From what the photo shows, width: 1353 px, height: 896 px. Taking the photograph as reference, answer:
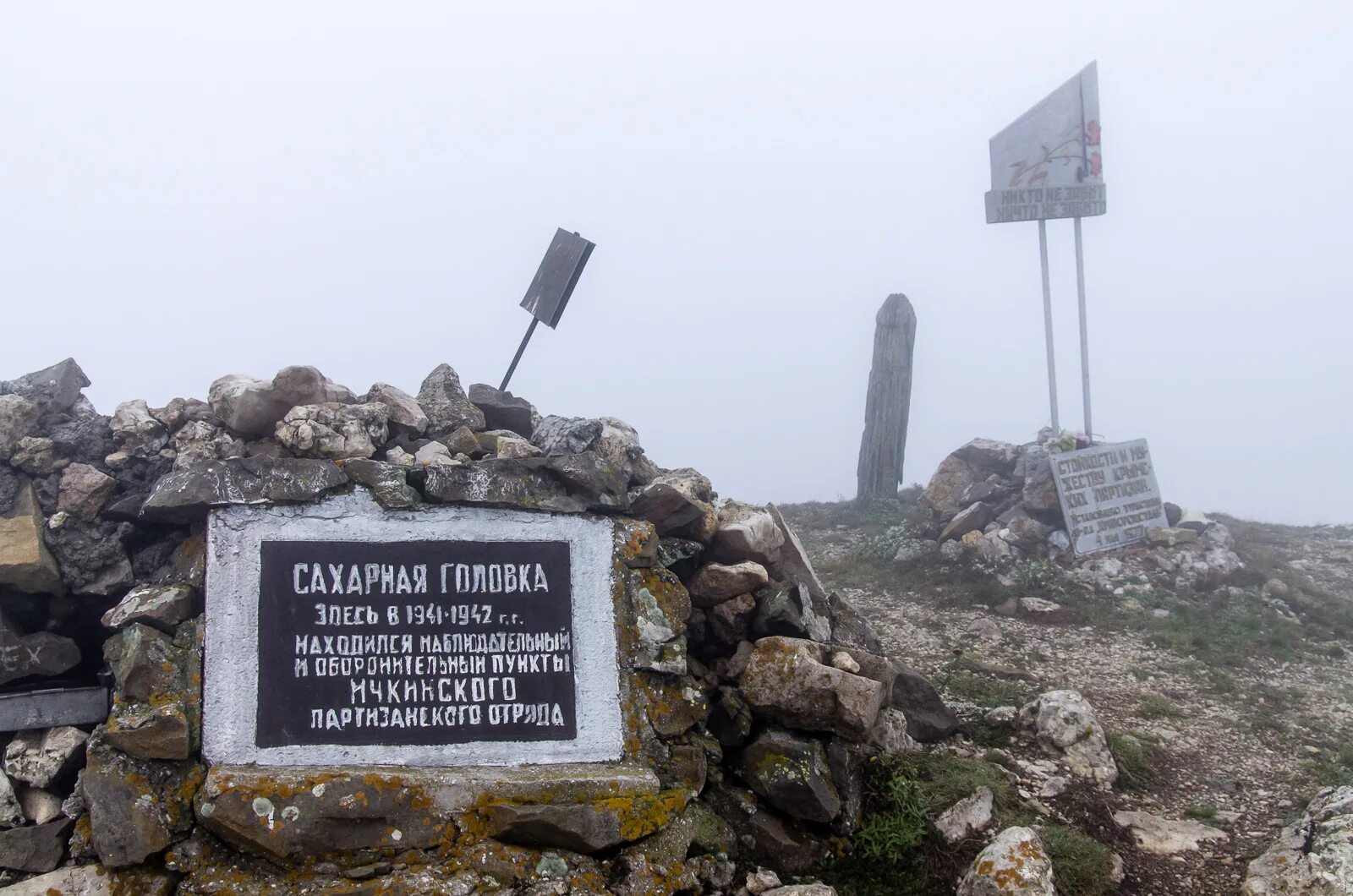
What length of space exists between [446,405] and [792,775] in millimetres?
3038

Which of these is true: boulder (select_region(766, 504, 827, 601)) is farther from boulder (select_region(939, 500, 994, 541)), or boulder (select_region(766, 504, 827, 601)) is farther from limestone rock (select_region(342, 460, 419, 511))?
boulder (select_region(939, 500, 994, 541))

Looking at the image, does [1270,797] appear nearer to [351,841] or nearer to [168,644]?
[351,841]

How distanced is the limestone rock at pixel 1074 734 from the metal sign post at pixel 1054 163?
836cm

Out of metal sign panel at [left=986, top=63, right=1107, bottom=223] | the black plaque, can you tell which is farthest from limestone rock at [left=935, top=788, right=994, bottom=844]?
metal sign panel at [left=986, top=63, right=1107, bottom=223]

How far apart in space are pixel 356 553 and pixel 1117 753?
468 cm

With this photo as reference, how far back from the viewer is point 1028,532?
40.0ft

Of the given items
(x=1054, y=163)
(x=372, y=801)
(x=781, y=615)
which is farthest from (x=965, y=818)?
(x=1054, y=163)

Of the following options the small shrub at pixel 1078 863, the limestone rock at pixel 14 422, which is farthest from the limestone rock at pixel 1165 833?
the limestone rock at pixel 14 422

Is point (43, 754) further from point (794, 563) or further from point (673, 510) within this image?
point (794, 563)

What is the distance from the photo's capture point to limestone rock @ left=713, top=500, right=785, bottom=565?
6.23 metres

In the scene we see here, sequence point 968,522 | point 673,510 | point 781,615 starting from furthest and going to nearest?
point 968,522 < point 673,510 < point 781,615

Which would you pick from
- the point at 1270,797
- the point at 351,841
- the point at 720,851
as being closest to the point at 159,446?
the point at 351,841

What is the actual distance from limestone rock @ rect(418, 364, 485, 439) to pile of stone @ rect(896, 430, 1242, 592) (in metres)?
7.43

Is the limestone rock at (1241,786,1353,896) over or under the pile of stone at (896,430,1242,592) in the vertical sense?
under
